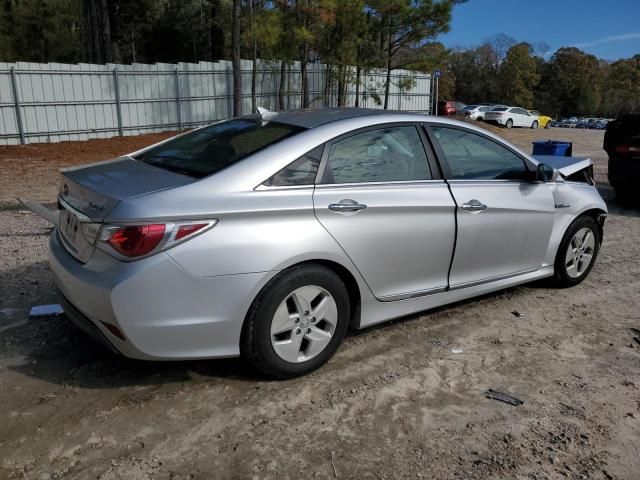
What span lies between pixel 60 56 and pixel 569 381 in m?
43.6

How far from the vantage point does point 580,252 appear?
5039mm

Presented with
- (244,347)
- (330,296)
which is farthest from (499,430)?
(244,347)

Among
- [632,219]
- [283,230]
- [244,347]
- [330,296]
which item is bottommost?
[632,219]

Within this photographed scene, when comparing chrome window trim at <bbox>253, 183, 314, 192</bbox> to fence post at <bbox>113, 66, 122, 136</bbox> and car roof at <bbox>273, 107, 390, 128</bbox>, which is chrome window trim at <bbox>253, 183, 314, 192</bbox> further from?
fence post at <bbox>113, 66, 122, 136</bbox>

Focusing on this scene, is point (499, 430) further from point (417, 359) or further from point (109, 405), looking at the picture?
point (109, 405)

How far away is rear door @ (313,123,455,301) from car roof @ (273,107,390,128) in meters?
0.20

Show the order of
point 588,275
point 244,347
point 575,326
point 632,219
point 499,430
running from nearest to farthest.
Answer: point 499,430 → point 244,347 → point 575,326 → point 588,275 → point 632,219

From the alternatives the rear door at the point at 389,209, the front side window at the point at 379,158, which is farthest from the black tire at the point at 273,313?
the front side window at the point at 379,158

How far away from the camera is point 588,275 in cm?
546

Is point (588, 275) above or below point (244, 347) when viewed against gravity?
below

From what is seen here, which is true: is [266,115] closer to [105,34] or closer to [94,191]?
[94,191]

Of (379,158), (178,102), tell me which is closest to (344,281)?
(379,158)

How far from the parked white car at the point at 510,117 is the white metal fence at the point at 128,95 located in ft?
39.2

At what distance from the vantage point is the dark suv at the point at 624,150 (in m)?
8.57
